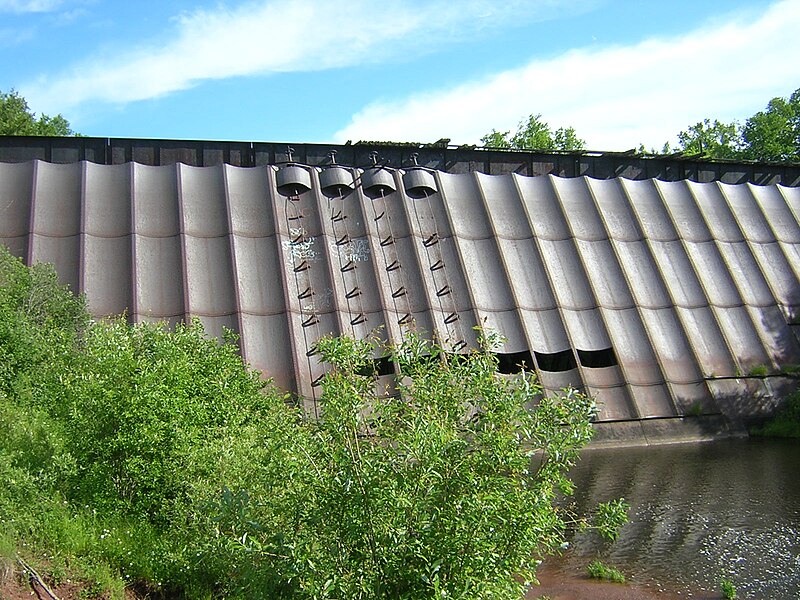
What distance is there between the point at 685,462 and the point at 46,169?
90.3 ft

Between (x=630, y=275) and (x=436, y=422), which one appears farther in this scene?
(x=630, y=275)

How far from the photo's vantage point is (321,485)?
31.9 feet

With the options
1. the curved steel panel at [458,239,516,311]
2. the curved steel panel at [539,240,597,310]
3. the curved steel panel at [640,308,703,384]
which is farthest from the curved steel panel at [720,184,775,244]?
the curved steel panel at [458,239,516,311]

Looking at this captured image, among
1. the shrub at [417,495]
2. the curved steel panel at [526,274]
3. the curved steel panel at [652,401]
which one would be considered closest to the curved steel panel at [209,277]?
the curved steel panel at [526,274]

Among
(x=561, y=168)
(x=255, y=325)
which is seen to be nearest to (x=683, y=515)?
(x=255, y=325)

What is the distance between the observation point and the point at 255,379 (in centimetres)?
2122

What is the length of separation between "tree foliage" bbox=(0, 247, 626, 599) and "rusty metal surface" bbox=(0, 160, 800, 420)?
15.2 metres

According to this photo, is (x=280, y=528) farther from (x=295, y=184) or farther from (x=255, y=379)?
(x=295, y=184)

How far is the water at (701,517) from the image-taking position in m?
16.9

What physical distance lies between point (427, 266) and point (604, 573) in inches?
777

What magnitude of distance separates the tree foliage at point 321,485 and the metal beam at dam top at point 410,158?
80.5 feet

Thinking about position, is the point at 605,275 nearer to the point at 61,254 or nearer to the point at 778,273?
the point at 778,273

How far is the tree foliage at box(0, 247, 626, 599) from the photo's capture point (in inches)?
367

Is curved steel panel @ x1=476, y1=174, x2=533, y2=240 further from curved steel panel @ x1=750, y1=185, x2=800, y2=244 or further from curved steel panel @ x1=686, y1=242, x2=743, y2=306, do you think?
curved steel panel @ x1=750, y1=185, x2=800, y2=244
